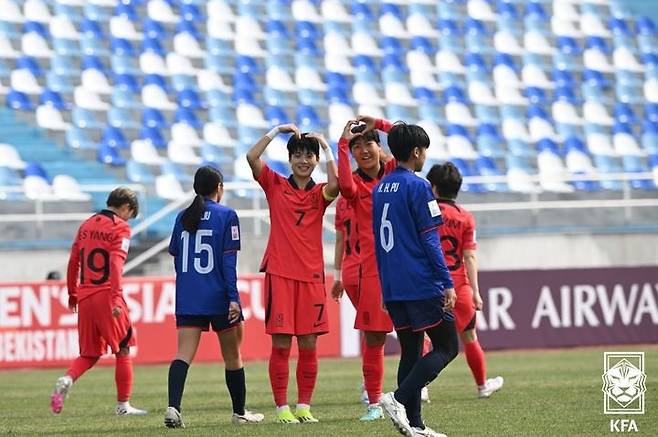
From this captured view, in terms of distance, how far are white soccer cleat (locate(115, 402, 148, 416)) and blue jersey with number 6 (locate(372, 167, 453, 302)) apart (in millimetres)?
3441

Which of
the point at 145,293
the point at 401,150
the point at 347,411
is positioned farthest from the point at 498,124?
the point at 401,150

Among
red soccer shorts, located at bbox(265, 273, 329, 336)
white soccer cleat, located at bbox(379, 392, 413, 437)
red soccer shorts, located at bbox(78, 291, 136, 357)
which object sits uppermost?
red soccer shorts, located at bbox(265, 273, 329, 336)

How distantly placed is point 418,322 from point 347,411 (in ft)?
9.06

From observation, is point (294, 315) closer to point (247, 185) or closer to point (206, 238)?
point (206, 238)

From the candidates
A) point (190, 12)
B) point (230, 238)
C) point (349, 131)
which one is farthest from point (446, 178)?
point (190, 12)

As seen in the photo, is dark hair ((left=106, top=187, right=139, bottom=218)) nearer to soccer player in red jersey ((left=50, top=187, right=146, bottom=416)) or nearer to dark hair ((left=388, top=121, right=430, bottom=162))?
soccer player in red jersey ((left=50, top=187, right=146, bottom=416))

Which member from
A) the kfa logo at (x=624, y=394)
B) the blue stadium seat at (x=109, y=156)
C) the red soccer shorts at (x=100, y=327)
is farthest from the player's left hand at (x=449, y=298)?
the blue stadium seat at (x=109, y=156)

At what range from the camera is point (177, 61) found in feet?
78.6

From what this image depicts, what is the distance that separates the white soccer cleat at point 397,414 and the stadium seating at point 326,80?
14.3 meters

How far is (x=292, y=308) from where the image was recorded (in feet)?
30.2

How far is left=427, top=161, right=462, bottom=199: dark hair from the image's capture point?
35.4 ft

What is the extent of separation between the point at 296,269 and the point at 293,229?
0.93 ft

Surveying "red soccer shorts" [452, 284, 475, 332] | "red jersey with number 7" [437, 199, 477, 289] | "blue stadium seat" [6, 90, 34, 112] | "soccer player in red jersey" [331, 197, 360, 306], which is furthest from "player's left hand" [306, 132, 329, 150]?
"blue stadium seat" [6, 90, 34, 112]

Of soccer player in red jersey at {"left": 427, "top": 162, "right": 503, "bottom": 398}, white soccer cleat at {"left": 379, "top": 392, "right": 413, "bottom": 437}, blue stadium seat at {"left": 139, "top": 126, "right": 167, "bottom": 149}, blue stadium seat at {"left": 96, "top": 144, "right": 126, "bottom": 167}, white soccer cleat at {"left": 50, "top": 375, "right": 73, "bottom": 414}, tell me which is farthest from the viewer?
blue stadium seat at {"left": 139, "top": 126, "right": 167, "bottom": 149}
